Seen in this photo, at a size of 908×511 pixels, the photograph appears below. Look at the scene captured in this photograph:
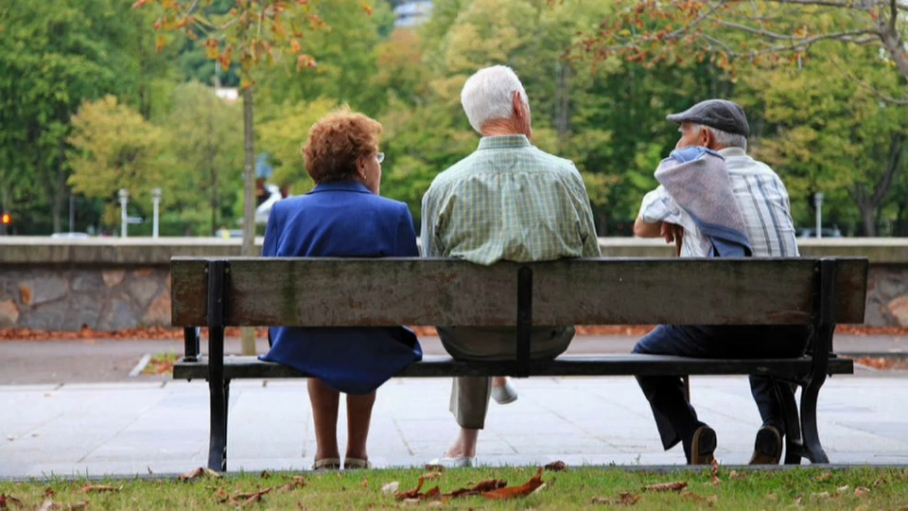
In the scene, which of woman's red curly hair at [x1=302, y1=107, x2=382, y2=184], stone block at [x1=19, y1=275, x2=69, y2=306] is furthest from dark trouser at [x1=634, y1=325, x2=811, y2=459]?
stone block at [x1=19, y1=275, x2=69, y2=306]

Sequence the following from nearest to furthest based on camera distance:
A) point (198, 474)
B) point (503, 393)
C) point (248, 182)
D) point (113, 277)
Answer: point (198, 474)
point (503, 393)
point (113, 277)
point (248, 182)

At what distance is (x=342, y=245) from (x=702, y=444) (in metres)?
1.71

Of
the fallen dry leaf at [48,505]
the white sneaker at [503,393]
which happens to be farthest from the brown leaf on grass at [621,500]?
the fallen dry leaf at [48,505]

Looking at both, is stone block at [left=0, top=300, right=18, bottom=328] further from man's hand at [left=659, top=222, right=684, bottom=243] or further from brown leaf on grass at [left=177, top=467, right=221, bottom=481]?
man's hand at [left=659, top=222, right=684, bottom=243]

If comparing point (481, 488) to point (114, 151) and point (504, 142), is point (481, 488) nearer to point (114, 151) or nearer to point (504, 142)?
point (504, 142)

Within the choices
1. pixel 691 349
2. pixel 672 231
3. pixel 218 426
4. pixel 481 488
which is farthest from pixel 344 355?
pixel 672 231

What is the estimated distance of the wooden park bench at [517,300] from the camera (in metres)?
4.77

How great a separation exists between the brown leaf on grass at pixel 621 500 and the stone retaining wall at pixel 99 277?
10.5 metres

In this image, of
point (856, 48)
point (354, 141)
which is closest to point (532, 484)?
point (354, 141)

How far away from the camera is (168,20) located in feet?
31.5

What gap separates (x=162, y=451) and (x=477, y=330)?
6.97 feet

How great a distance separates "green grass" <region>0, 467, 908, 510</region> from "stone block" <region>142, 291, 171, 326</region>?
10043mm

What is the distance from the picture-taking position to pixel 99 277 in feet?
46.9

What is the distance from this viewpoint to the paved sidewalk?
6004 millimetres
